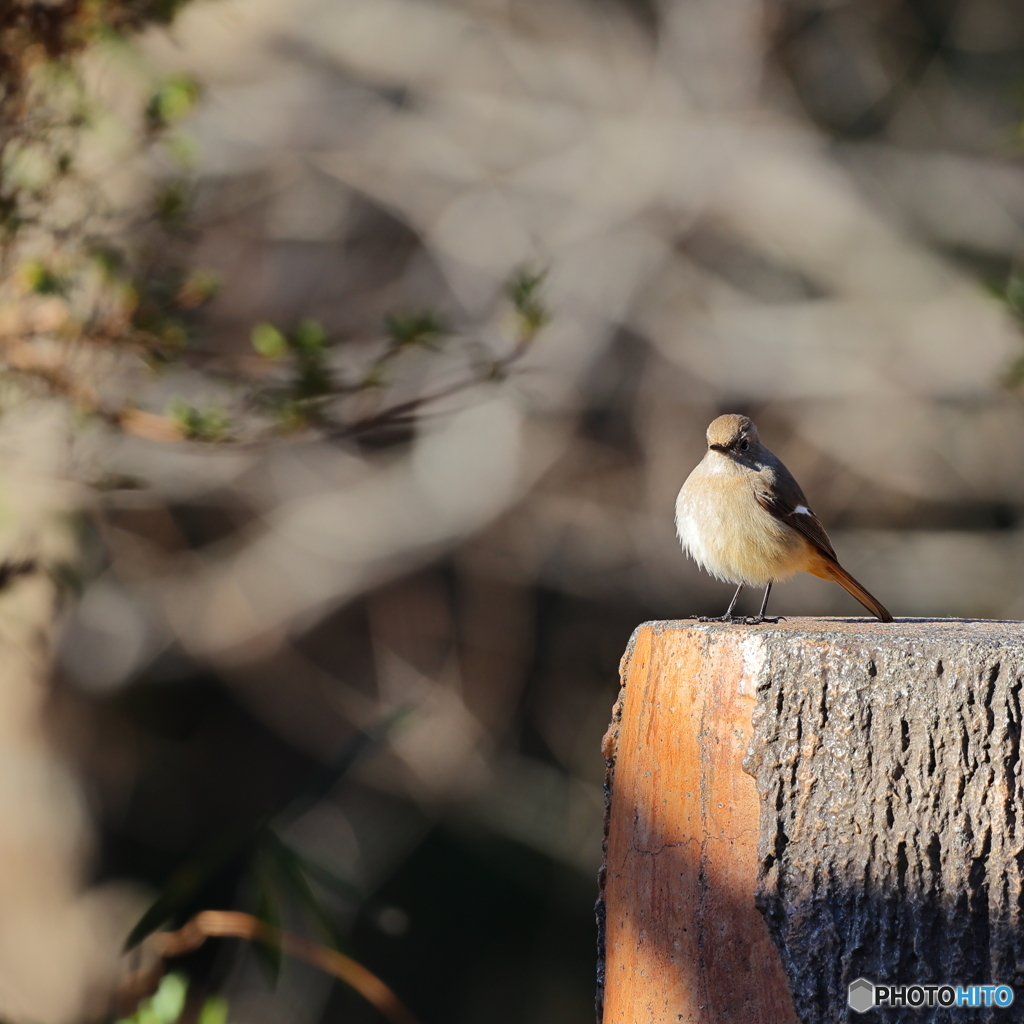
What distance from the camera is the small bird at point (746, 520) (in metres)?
2.88

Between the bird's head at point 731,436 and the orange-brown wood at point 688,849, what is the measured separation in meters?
1.05

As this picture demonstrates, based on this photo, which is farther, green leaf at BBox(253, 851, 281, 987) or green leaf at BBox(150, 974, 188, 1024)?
green leaf at BBox(253, 851, 281, 987)

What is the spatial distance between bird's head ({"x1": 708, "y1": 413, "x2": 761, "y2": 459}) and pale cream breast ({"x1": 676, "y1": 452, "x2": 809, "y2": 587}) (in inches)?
1.8

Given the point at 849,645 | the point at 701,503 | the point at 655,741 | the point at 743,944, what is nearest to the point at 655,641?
the point at 655,741

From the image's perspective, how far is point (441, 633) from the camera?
6.75 meters

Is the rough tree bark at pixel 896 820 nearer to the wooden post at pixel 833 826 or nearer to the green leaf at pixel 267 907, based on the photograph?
the wooden post at pixel 833 826

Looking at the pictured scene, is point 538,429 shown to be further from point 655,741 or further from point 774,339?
point 655,741

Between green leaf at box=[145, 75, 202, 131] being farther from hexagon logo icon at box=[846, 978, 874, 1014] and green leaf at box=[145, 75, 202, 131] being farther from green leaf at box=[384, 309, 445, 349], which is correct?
hexagon logo icon at box=[846, 978, 874, 1014]

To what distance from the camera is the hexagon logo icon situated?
5.25ft

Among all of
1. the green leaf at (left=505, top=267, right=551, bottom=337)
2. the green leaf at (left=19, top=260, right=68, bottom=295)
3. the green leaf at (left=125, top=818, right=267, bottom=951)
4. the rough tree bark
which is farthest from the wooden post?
the green leaf at (left=19, top=260, right=68, bottom=295)

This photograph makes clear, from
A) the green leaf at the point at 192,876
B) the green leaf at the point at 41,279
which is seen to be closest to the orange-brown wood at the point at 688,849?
the green leaf at the point at 192,876

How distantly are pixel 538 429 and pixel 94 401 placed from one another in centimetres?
385

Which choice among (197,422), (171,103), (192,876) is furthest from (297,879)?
(171,103)

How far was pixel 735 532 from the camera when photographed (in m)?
2.87
